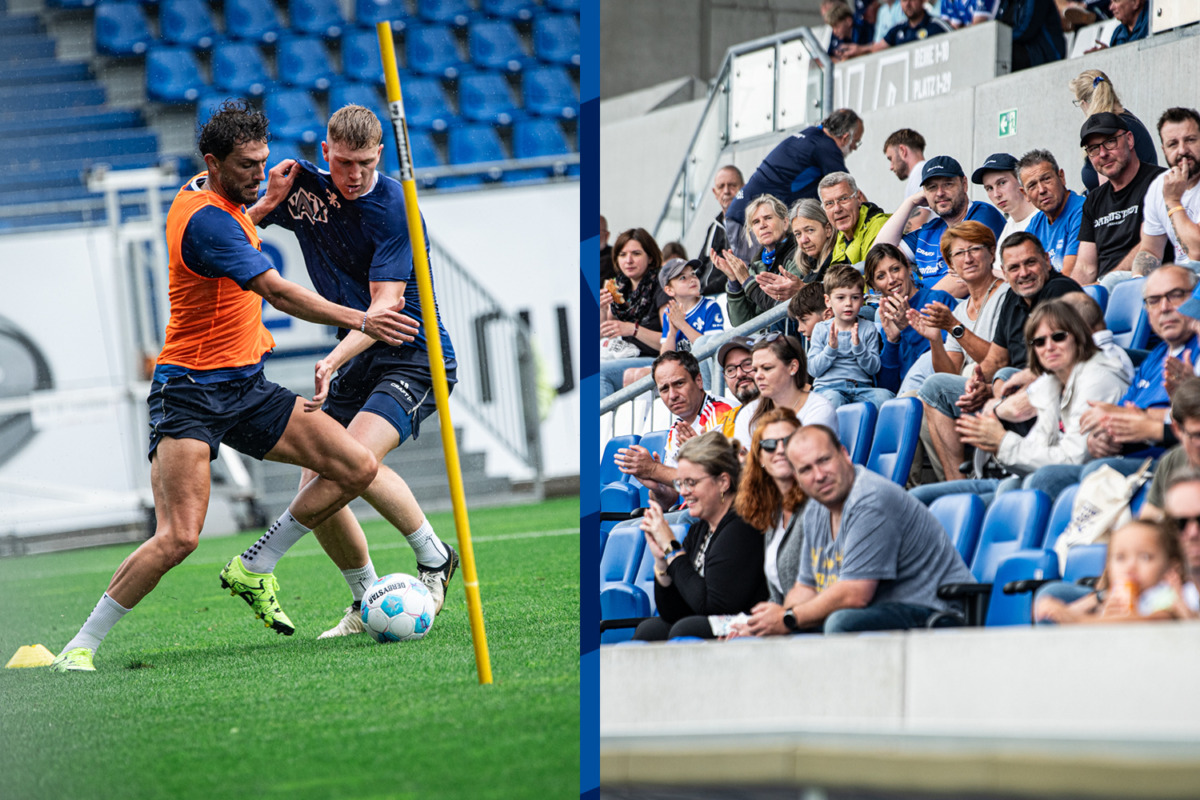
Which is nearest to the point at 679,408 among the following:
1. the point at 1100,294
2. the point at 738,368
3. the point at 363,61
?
the point at 738,368

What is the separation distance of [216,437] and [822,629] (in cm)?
202

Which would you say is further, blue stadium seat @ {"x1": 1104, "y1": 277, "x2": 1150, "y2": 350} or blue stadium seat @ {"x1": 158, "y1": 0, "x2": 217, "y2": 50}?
blue stadium seat @ {"x1": 158, "y1": 0, "x2": 217, "y2": 50}

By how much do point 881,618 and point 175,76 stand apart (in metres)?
7.53

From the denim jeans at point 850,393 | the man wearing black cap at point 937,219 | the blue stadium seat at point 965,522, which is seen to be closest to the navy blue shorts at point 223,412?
the denim jeans at point 850,393

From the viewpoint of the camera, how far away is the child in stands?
9.29 ft

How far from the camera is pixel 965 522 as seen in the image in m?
3.78

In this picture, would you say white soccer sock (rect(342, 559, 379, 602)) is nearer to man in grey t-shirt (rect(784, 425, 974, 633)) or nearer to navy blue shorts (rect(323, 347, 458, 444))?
navy blue shorts (rect(323, 347, 458, 444))

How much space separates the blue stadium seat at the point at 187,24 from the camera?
9.51m

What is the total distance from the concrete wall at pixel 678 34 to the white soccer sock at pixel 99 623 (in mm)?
9904

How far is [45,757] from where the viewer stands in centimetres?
323

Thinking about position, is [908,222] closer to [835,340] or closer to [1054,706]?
[835,340]

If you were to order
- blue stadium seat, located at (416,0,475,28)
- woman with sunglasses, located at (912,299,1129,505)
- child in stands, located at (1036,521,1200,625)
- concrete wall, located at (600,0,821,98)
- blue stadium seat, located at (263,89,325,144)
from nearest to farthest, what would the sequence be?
1. child in stands, located at (1036,521,1200,625)
2. woman with sunglasses, located at (912,299,1129,505)
3. blue stadium seat, located at (263,89,325,144)
4. blue stadium seat, located at (416,0,475,28)
5. concrete wall, located at (600,0,821,98)

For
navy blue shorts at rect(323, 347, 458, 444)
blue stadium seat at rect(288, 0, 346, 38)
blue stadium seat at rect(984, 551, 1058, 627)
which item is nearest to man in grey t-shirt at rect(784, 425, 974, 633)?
blue stadium seat at rect(984, 551, 1058, 627)

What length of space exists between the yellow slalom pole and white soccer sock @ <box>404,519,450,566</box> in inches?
38.7
